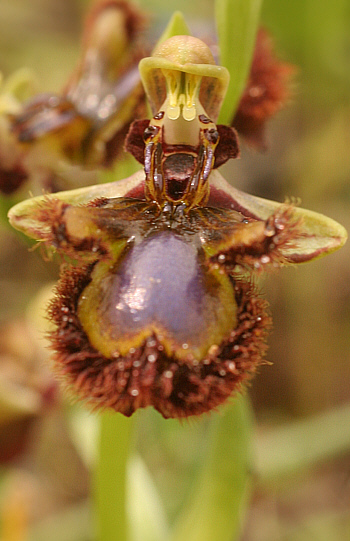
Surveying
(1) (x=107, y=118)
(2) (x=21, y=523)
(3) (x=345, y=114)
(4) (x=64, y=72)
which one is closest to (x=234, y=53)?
(1) (x=107, y=118)

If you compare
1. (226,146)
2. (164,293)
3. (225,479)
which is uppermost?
(226,146)

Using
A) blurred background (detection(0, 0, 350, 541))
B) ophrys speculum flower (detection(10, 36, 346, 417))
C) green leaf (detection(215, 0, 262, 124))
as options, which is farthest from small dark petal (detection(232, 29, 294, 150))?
blurred background (detection(0, 0, 350, 541))

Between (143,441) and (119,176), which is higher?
(119,176)

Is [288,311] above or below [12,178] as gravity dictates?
below

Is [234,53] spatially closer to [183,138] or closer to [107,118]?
[183,138]

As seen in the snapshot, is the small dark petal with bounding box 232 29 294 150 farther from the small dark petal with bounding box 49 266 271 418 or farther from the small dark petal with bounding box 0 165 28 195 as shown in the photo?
the small dark petal with bounding box 49 266 271 418

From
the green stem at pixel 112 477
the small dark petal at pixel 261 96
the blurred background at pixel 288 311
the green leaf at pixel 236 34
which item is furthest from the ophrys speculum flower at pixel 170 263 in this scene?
the blurred background at pixel 288 311

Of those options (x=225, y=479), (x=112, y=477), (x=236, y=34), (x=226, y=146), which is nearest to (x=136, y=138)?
(x=226, y=146)

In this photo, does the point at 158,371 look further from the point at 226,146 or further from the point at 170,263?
the point at 226,146

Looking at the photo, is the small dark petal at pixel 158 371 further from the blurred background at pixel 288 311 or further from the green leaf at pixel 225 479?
the blurred background at pixel 288 311
